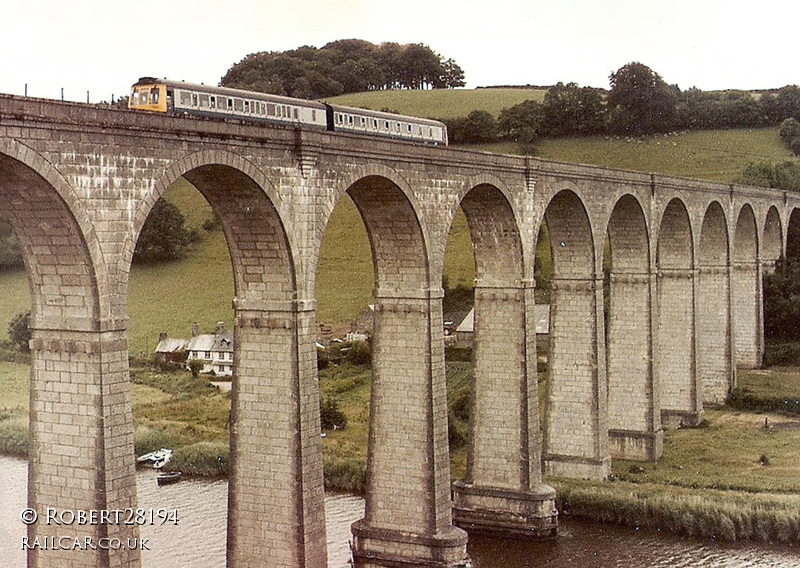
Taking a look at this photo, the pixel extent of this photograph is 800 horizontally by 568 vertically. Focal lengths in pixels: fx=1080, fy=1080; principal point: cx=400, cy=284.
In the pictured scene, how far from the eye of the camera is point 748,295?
74812 millimetres

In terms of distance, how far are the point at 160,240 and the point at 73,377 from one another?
63.6 metres

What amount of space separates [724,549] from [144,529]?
2193 centimetres

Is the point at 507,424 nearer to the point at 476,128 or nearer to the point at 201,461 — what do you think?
the point at 201,461

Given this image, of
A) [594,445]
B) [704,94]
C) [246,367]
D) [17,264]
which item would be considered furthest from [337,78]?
[246,367]

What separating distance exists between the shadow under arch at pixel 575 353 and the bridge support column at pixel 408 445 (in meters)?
12.4

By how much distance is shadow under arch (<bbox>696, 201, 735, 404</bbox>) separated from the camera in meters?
65.1

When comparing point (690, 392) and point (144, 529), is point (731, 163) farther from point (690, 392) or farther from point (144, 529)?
point (144, 529)

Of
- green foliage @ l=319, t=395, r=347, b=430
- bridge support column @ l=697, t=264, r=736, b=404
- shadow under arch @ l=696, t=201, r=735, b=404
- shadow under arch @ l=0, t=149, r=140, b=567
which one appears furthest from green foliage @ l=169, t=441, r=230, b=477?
shadow under arch @ l=696, t=201, r=735, b=404

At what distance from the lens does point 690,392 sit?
58.4 m

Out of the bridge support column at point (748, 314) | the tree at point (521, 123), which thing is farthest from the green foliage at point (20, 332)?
the tree at point (521, 123)

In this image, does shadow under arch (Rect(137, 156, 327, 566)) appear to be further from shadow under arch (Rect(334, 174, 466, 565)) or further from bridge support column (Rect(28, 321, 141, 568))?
bridge support column (Rect(28, 321, 141, 568))

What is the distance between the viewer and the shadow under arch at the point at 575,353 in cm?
4638

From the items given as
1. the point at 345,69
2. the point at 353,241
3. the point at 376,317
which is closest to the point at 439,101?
the point at 345,69

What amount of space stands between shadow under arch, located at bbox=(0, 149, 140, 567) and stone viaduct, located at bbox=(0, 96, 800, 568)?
0.05m
